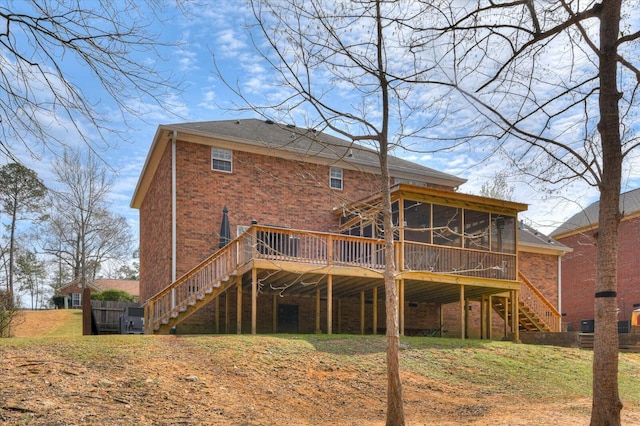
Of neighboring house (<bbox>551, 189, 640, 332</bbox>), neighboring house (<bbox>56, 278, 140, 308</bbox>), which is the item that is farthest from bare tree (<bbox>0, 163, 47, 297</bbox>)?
neighboring house (<bbox>551, 189, 640, 332</bbox>)

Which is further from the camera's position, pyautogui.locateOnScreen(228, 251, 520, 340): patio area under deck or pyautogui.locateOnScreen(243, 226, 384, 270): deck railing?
pyautogui.locateOnScreen(228, 251, 520, 340): patio area under deck

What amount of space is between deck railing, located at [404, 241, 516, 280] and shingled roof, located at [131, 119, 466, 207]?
3.40m

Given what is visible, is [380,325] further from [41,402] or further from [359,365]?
[41,402]

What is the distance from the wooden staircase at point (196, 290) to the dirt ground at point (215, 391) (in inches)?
109

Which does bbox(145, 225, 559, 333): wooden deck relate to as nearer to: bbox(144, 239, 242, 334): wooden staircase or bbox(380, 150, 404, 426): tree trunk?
bbox(144, 239, 242, 334): wooden staircase

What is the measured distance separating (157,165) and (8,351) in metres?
11.5

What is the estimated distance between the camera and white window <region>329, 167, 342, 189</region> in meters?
20.7

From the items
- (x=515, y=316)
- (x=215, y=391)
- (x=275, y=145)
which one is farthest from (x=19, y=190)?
(x=515, y=316)

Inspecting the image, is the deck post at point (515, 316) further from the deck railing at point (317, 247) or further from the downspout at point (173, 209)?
the downspout at point (173, 209)

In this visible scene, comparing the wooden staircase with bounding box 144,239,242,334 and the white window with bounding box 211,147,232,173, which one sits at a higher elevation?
the white window with bounding box 211,147,232,173

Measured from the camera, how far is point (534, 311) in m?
21.3

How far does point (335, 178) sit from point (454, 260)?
538 centimetres

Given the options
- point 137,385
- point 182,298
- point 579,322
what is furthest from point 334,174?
point 579,322

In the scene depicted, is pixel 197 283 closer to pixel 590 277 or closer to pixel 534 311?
pixel 534 311
